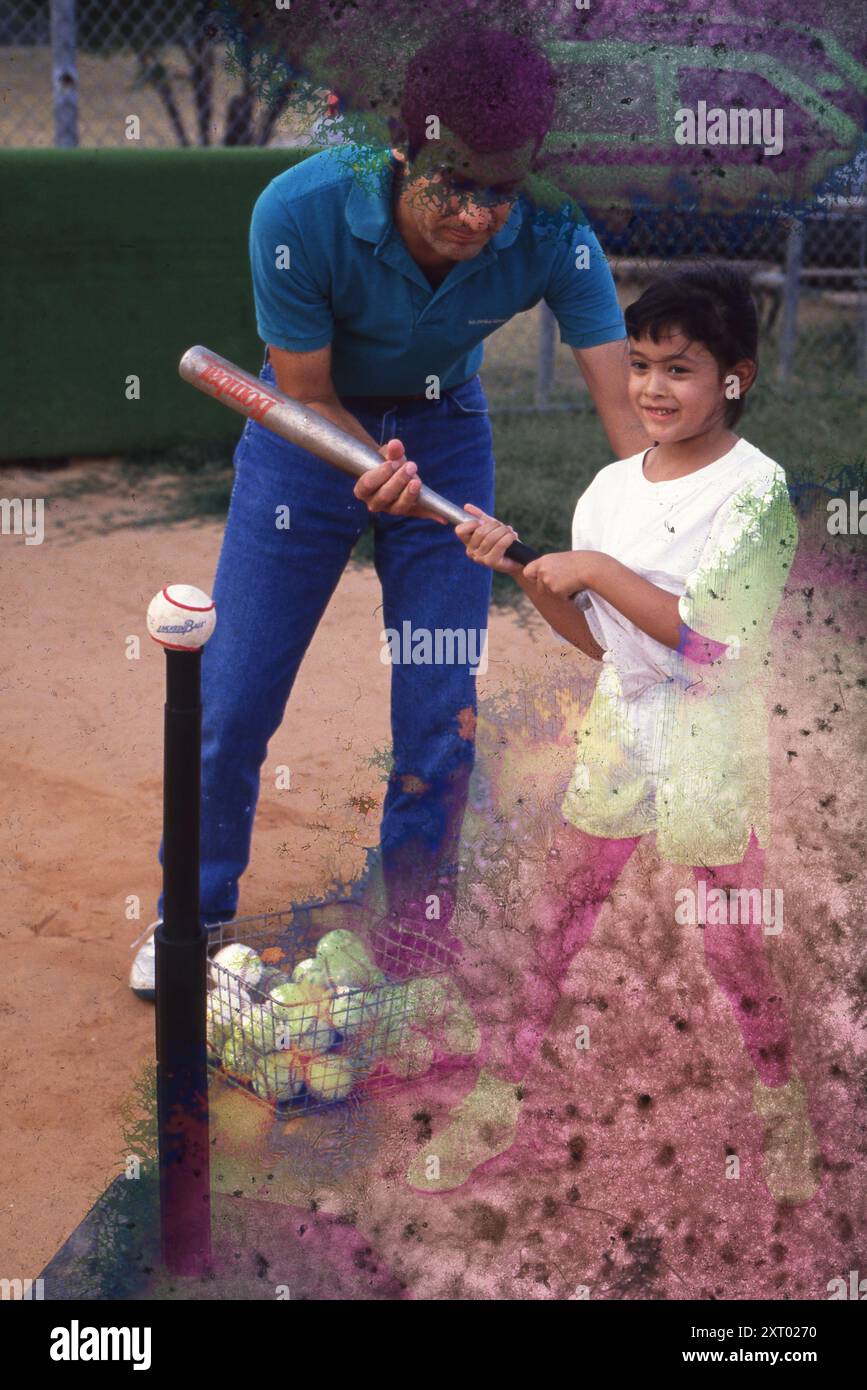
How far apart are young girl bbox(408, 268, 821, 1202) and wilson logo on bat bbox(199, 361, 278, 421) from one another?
364mm

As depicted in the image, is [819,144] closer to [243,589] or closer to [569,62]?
[569,62]

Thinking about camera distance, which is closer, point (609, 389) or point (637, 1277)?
point (637, 1277)

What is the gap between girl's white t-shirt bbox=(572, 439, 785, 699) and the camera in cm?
210

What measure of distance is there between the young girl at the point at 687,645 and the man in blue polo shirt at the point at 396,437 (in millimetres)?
328

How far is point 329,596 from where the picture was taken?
9.36 feet

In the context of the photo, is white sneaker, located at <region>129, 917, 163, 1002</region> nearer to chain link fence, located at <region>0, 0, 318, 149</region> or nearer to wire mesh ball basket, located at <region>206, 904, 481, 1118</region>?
wire mesh ball basket, located at <region>206, 904, 481, 1118</region>

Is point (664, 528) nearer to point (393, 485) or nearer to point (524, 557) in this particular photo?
point (524, 557)

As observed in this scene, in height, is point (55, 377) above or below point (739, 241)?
above

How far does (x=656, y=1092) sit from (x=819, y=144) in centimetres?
139

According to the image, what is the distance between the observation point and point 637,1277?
2365 mm

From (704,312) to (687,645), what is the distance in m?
0.43

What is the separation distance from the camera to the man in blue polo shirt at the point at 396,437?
244 cm

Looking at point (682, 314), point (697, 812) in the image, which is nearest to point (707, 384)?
point (682, 314)

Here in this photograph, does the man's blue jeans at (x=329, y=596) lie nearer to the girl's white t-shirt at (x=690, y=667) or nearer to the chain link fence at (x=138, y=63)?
the girl's white t-shirt at (x=690, y=667)
